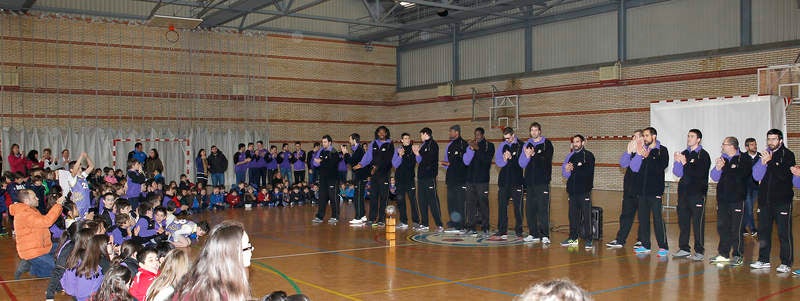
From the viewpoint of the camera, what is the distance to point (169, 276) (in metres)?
4.38

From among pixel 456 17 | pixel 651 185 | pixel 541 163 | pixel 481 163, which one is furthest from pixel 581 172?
pixel 456 17

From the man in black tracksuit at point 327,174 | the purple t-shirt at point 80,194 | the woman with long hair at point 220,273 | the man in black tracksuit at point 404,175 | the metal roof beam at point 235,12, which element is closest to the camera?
the woman with long hair at point 220,273

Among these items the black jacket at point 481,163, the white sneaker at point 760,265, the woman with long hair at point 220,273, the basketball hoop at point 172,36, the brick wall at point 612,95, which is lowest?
the white sneaker at point 760,265

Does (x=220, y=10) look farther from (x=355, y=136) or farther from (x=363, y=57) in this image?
(x=355, y=136)

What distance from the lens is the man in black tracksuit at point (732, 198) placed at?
32.2 feet

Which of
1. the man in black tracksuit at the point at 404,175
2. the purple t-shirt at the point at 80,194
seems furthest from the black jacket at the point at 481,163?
the purple t-shirt at the point at 80,194

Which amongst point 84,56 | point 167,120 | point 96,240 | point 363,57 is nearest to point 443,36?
point 363,57

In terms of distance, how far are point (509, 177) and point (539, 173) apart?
2.31 feet

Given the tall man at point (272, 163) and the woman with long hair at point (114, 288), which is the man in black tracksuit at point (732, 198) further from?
the tall man at point (272, 163)

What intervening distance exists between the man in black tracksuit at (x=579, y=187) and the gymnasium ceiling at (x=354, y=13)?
10.0 m

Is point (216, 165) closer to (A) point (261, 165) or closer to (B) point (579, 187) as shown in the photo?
(A) point (261, 165)

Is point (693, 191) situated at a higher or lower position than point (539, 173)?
lower

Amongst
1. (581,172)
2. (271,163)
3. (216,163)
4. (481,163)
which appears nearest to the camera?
(581,172)

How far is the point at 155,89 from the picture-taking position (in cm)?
2539
